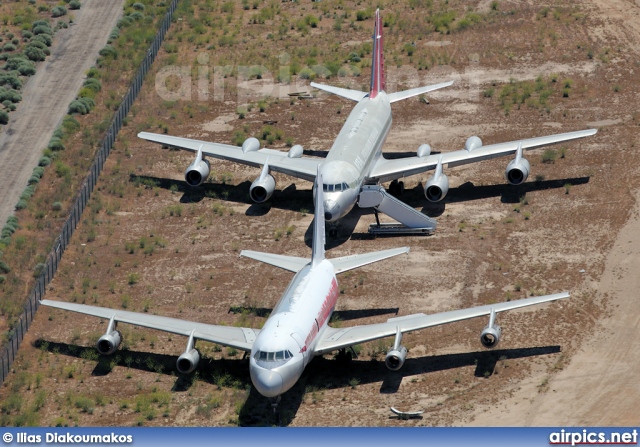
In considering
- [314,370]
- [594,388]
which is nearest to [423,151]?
[314,370]

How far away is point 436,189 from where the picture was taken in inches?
2564

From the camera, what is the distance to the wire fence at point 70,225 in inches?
2111

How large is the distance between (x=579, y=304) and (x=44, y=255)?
2796cm

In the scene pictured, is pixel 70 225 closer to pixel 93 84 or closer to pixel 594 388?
pixel 93 84

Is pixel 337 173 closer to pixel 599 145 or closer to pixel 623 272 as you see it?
pixel 623 272

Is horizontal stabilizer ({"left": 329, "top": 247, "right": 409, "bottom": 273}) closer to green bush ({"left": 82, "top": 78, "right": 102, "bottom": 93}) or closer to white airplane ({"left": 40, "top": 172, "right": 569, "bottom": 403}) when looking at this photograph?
white airplane ({"left": 40, "top": 172, "right": 569, "bottom": 403})

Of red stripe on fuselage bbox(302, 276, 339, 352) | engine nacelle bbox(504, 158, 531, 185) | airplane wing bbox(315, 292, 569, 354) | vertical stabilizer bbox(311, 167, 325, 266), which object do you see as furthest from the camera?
engine nacelle bbox(504, 158, 531, 185)

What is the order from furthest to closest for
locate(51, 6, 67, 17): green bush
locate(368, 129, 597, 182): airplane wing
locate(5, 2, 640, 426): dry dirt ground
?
locate(51, 6, 67, 17): green bush < locate(368, 129, 597, 182): airplane wing < locate(5, 2, 640, 426): dry dirt ground

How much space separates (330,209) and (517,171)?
1242 centimetres

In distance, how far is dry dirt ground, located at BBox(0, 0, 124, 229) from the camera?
75.7m

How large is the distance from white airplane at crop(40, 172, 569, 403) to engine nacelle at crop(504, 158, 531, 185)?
15.2 meters

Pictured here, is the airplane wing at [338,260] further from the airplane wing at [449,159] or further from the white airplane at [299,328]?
the airplane wing at [449,159]
